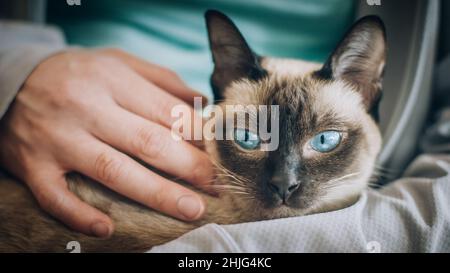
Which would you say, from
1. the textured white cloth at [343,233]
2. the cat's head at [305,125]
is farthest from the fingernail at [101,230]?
the cat's head at [305,125]

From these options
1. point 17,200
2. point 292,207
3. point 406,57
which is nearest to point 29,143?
point 17,200

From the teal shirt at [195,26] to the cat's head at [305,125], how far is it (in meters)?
0.08

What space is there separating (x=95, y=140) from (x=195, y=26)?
385 millimetres

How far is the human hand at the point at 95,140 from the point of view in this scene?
0.82m

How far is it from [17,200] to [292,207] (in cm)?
66

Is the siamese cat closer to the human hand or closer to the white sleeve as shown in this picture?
the human hand

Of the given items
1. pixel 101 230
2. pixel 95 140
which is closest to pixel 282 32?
pixel 95 140

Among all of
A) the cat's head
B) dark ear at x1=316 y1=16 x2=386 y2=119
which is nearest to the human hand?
the cat's head

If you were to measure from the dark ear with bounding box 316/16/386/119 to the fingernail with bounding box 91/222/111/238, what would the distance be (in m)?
0.61

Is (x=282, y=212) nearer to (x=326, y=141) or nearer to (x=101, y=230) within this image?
(x=326, y=141)

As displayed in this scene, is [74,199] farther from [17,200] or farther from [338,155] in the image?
[338,155]

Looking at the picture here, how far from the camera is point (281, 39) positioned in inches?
37.8

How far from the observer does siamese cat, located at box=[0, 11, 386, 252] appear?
0.79 meters

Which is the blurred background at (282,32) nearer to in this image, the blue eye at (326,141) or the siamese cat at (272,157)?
the siamese cat at (272,157)
